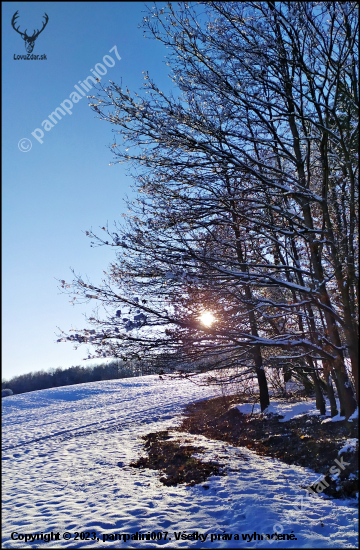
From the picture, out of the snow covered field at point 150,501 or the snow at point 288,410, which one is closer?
the snow covered field at point 150,501

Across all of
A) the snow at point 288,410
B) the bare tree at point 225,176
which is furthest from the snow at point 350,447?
the snow at point 288,410

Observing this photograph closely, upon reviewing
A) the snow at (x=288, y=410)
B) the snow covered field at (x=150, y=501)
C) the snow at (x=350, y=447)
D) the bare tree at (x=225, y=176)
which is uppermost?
the bare tree at (x=225, y=176)

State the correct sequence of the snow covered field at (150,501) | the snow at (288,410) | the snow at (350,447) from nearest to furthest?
the snow covered field at (150,501) → the snow at (350,447) → the snow at (288,410)

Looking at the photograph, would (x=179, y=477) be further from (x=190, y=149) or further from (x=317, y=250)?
(x=190, y=149)

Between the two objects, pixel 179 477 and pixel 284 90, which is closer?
pixel 284 90

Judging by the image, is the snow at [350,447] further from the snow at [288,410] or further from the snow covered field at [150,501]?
the snow at [288,410]

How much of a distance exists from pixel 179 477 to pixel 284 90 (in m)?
7.14

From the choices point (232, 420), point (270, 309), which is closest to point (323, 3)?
point (270, 309)

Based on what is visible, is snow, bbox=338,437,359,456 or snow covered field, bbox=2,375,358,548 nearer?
snow covered field, bbox=2,375,358,548

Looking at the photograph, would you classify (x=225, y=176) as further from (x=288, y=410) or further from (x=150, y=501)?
(x=288, y=410)

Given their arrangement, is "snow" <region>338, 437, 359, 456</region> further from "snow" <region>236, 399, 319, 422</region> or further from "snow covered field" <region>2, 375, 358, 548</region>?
"snow" <region>236, 399, 319, 422</region>

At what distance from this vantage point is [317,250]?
19.4ft

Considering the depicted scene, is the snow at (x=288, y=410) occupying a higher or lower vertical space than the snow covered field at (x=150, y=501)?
lower

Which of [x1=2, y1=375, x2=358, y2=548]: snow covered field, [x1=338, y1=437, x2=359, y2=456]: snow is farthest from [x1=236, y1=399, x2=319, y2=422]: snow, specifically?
[x1=338, y1=437, x2=359, y2=456]: snow
